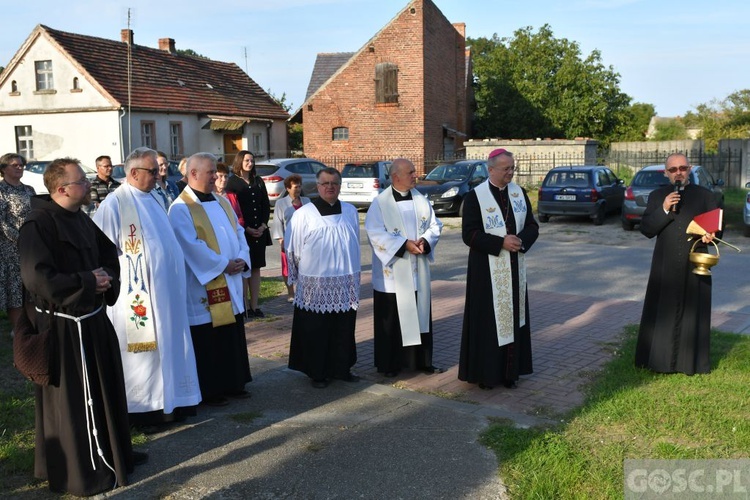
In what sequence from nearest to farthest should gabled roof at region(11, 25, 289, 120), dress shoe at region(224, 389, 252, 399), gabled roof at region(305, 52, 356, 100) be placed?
dress shoe at region(224, 389, 252, 399) < gabled roof at region(11, 25, 289, 120) < gabled roof at region(305, 52, 356, 100)

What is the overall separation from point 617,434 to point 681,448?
1.49ft

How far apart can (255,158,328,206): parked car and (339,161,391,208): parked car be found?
87 centimetres

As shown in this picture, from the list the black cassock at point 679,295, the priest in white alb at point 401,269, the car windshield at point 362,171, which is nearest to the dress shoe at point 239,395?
the priest in white alb at point 401,269

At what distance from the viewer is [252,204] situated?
892 cm

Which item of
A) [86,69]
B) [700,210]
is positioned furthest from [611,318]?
[86,69]

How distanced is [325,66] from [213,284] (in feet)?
128

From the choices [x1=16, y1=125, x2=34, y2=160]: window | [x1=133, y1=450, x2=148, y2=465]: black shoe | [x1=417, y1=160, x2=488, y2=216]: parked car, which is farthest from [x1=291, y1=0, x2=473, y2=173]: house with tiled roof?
[x1=133, y1=450, x2=148, y2=465]: black shoe

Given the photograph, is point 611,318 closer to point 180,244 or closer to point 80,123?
point 180,244

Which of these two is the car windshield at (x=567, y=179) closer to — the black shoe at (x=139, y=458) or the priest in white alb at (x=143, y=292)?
the priest in white alb at (x=143, y=292)

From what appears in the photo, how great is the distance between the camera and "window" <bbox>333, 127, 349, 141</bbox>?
116 feet

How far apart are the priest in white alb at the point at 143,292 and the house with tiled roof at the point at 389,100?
92.4 feet

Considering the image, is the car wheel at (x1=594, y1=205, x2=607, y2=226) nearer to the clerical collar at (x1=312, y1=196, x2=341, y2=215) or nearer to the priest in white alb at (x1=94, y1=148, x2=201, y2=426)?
the clerical collar at (x1=312, y1=196, x2=341, y2=215)

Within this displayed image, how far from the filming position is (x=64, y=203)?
14.5 ft

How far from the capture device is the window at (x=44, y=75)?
33.6m
